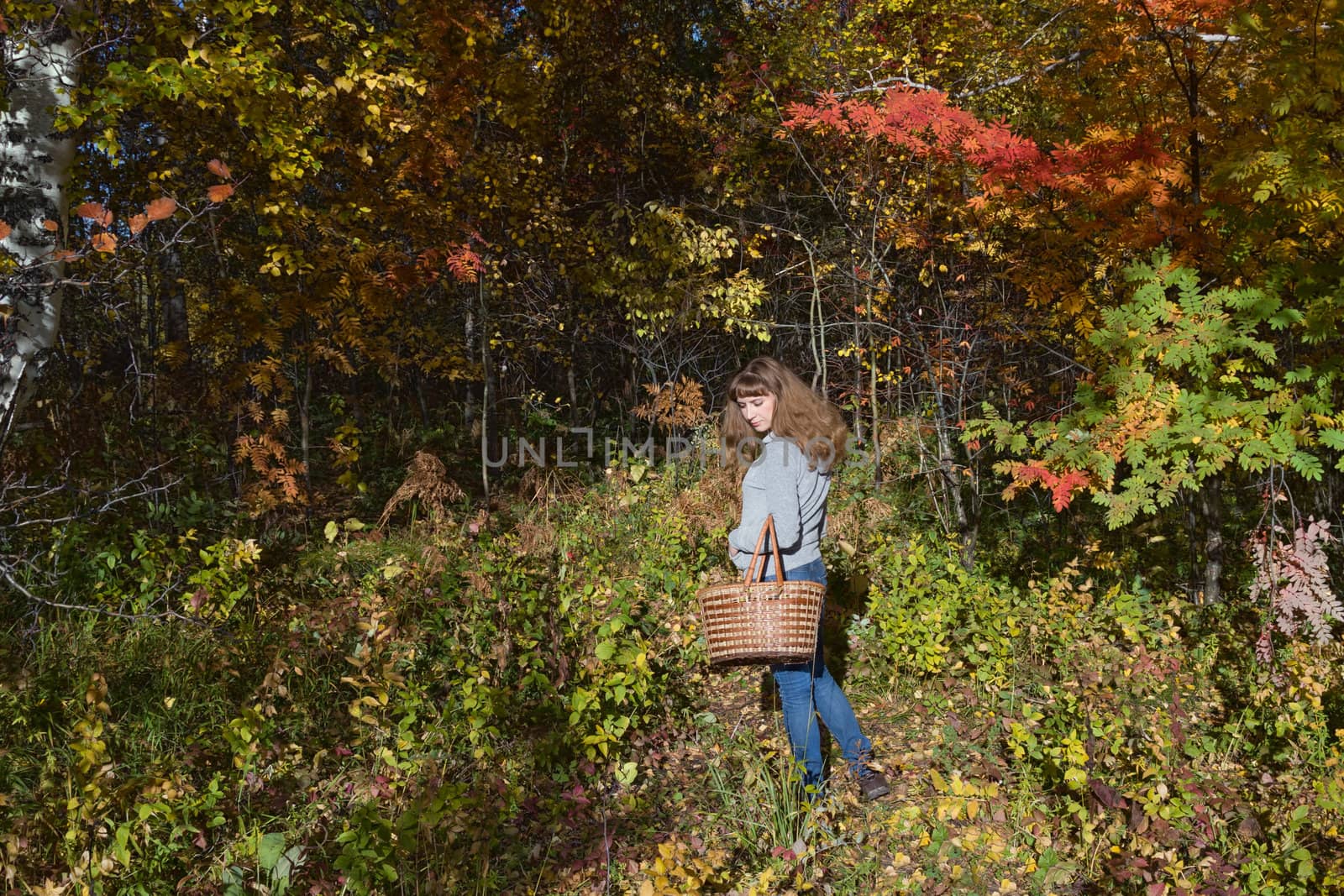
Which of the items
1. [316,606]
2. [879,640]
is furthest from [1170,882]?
[316,606]

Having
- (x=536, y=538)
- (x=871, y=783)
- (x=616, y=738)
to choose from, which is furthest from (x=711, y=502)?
(x=871, y=783)

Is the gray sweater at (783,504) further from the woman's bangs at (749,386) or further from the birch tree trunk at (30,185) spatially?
the birch tree trunk at (30,185)

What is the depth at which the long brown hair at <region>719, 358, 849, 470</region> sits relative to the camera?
3.43m

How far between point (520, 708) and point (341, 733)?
85 cm

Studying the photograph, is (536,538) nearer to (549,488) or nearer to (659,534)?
(659,534)

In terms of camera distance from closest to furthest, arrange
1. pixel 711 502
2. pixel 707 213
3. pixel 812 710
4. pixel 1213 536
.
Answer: pixel 812 710
pixel 1213 536
pixel 711 502
pixel 707 213

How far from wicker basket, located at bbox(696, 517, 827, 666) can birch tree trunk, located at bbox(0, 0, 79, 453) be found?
3.23 meters

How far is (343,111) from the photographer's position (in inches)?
235

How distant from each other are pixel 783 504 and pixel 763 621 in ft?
1.55

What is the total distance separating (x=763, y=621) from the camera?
10.0ft

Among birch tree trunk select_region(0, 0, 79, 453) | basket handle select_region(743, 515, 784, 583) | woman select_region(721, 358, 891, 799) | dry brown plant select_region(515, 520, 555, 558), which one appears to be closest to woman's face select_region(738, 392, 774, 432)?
woman select_region(721, 358, 891, 799)

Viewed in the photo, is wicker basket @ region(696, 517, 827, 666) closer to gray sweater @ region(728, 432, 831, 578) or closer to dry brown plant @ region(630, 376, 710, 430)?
gray sweater @ region(728, 432, 831, 578)

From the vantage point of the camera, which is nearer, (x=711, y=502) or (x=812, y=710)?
(x=812, y=710)

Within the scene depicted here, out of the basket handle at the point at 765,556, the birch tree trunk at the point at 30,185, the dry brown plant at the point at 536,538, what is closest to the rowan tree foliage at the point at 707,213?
the birch tree trunk at the point at 30,185
